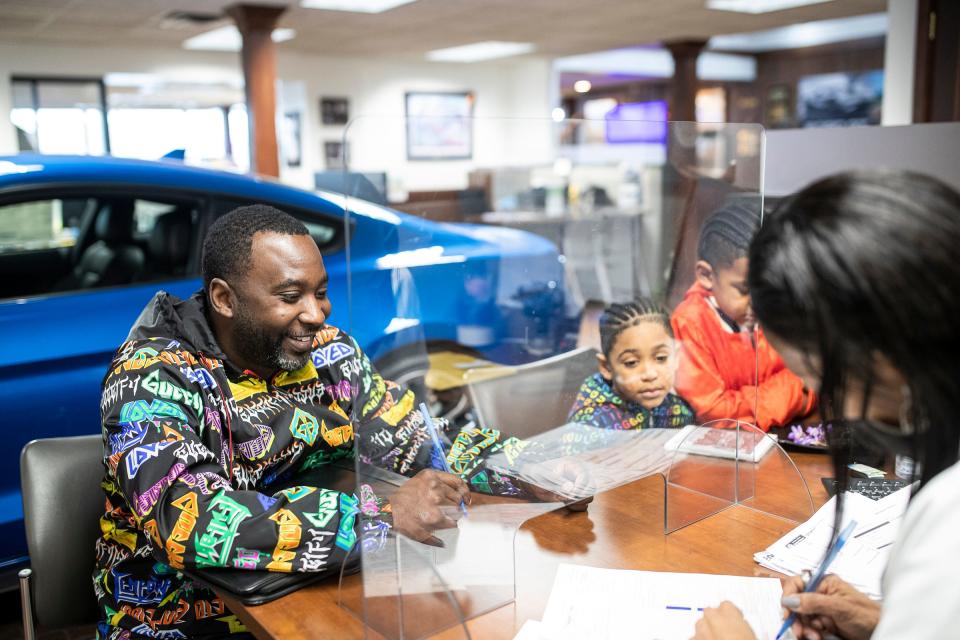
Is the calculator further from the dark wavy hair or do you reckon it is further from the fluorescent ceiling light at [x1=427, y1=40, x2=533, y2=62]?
the fluorescent ceiling light at [x1=427, y1=40, x2=533, y2=62]

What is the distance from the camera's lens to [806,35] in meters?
12.4

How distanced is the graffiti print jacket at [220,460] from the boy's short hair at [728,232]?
0.56m

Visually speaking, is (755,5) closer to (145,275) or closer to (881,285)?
(145,275)

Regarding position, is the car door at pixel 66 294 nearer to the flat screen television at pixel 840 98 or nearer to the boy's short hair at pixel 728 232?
the boy's short hair at pixel 728 232

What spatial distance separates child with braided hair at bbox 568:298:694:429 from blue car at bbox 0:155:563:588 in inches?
19.2

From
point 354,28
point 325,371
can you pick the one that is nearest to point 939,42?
point 325,371

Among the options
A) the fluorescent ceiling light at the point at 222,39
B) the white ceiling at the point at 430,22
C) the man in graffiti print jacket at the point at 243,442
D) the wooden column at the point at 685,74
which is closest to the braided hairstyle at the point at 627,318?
the man in graffiti print jacket at the point at 243,442

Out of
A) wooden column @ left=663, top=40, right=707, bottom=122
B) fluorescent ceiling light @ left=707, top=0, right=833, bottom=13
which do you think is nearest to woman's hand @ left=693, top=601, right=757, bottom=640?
fluorescent ceiling light @ left=707, top=0, right=833, bottom=13

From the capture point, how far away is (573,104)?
16141 mm

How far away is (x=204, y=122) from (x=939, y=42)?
9.30 meters

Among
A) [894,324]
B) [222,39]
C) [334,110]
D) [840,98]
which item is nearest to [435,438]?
[894,324]

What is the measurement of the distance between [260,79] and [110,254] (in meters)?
5.24

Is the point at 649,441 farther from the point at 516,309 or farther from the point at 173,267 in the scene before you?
the point at 173,267

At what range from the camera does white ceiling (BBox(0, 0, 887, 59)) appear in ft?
24.1
